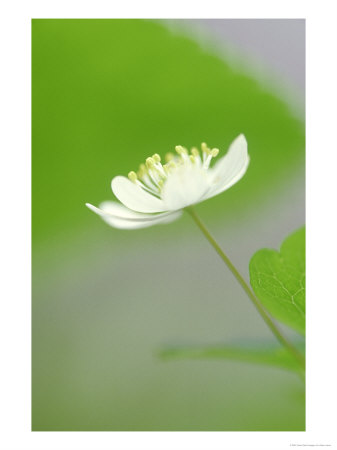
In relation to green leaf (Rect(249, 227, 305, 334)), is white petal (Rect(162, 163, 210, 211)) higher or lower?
higher

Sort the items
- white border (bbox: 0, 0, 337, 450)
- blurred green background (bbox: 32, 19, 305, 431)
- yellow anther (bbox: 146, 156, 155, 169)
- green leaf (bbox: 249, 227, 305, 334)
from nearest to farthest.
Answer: green leaf (bbox: 249, 227, 305, 334)
yellow anther (bbox: 146, 156, 155, 169)
white border (bbox: 0, 0, 337, 450)
blurred green background (bbox: 32, 19, 305, 431)

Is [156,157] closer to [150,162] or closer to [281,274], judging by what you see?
[150,162]

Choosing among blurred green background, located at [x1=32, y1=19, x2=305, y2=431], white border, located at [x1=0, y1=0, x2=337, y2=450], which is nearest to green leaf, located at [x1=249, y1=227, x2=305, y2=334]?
white border, located at [x1=0, y1=0, x2=337, y2=450]

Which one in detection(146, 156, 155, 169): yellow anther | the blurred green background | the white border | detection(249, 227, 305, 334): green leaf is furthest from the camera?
the blurred green background

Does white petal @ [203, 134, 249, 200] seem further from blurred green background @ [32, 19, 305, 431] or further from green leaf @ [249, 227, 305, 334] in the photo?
blurred green background @ [32, 19, 305, 431]
